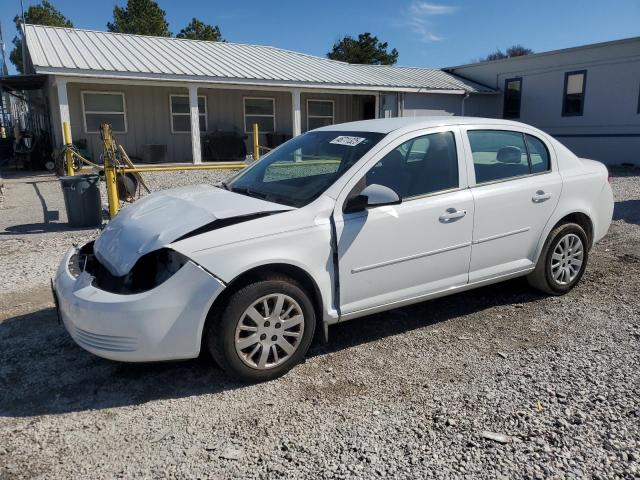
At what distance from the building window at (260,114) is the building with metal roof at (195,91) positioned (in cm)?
4

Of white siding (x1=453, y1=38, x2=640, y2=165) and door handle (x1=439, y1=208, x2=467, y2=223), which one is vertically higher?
white siding (x1=453, y1=38, x2=640, y2=165)

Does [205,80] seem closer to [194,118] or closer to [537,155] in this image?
[194,118]

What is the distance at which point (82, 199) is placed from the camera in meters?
7.92

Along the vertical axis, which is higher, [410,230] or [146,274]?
[410,230]

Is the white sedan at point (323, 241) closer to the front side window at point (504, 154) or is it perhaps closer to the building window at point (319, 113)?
the front side window at point (504, 154)

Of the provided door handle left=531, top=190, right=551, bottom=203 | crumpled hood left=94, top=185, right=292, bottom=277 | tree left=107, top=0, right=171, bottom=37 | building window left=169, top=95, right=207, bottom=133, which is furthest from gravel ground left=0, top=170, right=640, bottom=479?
tree left=107, top=0, right=171, bottom=37

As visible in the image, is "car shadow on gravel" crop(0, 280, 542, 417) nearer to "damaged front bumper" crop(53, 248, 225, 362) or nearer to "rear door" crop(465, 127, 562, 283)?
"damaged front bumper" crop(53, 248, 225, 362)

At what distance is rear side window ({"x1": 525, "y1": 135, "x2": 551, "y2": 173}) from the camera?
15.2 feet

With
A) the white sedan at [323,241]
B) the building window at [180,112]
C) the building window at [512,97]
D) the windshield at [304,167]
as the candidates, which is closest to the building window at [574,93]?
the building window at [512,97]

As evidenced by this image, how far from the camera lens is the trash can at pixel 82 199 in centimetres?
782

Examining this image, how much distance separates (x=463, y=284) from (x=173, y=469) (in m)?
2.59

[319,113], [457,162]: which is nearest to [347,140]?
[457,162]

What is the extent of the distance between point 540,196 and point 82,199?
6.46 metres

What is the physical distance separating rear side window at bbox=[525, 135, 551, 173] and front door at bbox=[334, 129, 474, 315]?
90 cm
